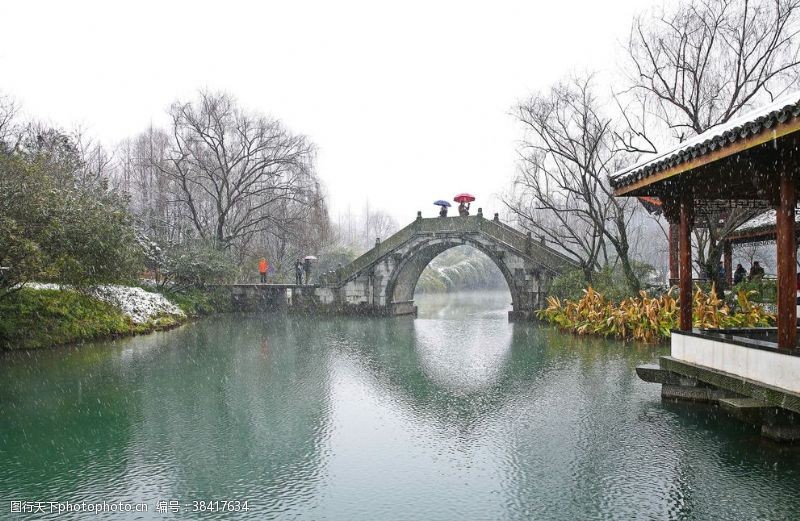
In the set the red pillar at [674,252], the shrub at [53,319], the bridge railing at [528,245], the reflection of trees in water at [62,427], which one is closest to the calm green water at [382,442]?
the reflection of trees in water at [62,427]

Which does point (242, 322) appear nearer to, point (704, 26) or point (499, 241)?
point (499, 241)

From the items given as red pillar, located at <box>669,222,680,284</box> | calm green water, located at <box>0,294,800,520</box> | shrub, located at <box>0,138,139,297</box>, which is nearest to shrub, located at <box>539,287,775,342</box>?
red pillar, located at <box>669,222,680,284</box>

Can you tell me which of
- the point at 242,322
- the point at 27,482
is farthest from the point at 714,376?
the point at 242,322

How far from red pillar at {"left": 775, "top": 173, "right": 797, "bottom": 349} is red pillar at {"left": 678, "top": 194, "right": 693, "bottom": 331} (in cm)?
176

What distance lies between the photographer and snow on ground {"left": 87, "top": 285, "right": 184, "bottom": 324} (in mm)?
17828

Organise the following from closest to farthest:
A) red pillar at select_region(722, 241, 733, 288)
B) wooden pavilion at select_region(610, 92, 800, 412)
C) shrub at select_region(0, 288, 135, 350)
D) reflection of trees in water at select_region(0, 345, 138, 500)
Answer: reflection of trees in water at select_region(0, 345, 138, 500) → wooden pavilion at select_region(610, 92, 800, 412) → shrub at select_region(0, 288, 135, 350) → red pillar at select_region(722, 241, 733, 288)

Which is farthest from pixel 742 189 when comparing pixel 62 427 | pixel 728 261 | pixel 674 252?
pixel 728 261

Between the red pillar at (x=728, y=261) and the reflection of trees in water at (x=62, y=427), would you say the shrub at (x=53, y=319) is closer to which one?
the reflection of trees in water at (x=62, y=427)

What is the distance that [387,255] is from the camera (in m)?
24.2

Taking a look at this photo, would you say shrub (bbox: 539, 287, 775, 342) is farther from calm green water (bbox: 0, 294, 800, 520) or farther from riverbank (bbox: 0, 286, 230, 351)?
riverbank (bbox: 0, 286, 230, 351)

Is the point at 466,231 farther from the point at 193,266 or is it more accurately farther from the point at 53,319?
the point at 53,319

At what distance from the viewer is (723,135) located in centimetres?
593

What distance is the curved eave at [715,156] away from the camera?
5156 millimetres

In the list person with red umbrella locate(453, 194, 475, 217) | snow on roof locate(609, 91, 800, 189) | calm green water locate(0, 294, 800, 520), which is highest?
person with red umbrella locate(453, 194, 475, 217)
